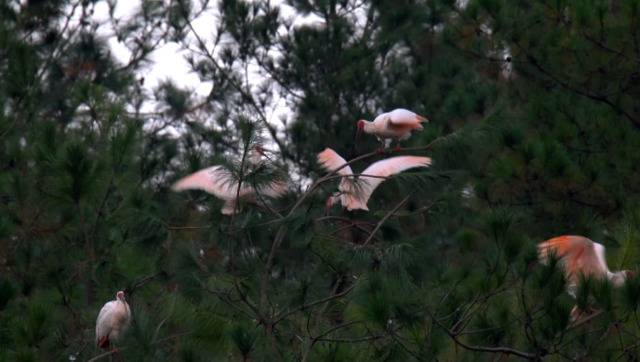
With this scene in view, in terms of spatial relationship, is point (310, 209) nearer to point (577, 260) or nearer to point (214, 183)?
point (214, 183)

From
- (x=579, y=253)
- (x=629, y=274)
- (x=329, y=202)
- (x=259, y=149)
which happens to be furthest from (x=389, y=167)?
(x=629, y=274)

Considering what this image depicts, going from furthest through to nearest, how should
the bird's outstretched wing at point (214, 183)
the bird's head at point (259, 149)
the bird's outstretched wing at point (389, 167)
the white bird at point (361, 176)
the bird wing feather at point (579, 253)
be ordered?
the bird's outstretched wing at point (389, 167)
the bird wing feather at point (579, 253)
the white bird at point (361, 176)
the bird's outstretched wing at point (214, 183)
the bird's head at point (259, 149)

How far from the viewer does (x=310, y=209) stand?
198 inches

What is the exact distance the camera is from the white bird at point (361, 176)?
5090 millimetres

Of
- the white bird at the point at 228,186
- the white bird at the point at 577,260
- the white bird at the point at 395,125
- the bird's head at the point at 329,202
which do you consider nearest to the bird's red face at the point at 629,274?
the white bird at the point at 577,260

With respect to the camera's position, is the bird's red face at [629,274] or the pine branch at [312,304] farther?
the pine branch at [312,304]

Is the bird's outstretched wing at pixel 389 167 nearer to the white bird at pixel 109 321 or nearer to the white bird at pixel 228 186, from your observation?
the white bird at pixel 228 186

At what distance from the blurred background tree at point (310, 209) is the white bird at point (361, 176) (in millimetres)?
79

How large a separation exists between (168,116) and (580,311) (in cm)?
634

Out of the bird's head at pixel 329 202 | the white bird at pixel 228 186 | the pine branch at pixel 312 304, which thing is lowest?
the pine branch at pixel 312 304

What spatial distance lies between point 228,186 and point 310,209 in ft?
0.97

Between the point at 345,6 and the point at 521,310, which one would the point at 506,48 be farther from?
the point at 521,310

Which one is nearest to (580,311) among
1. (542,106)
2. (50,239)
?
(50,239)

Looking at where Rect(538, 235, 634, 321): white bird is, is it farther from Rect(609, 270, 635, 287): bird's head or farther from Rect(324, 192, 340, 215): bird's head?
Rect(324, 192, 340, 215): bird's head
